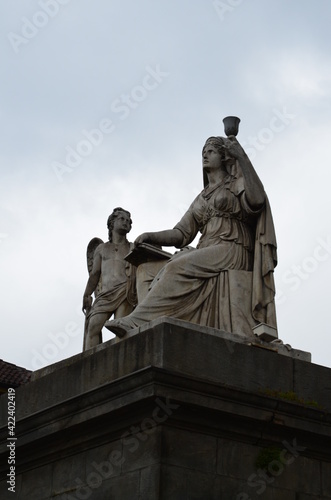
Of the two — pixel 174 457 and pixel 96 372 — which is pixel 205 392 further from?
pixel 96 372

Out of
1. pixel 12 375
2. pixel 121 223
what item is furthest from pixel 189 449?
pixel 12 375

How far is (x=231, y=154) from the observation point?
44.3ft

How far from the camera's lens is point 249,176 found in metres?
13.2

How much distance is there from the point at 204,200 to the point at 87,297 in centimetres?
367

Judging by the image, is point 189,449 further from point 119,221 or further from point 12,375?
point 12,375

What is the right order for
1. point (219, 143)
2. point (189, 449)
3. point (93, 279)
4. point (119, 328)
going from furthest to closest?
point (93, 279), point (219, 143), point (119, 328), point (189, 449)

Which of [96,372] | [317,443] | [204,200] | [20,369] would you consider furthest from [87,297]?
[20,369]

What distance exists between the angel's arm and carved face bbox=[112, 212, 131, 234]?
0.47 meters

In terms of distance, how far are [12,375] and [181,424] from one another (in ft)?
74.4

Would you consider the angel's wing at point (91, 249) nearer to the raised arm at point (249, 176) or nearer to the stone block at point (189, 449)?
the raised arm at point (249, 176)

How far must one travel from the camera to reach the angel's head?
16.6 m

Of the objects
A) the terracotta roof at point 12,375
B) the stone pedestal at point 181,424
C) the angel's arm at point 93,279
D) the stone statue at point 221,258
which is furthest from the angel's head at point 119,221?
the terracotta roof at point 12,375

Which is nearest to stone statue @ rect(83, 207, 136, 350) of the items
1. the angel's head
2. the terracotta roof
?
the angel's head

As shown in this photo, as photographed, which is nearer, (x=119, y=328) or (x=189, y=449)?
(x=189, y=449)
